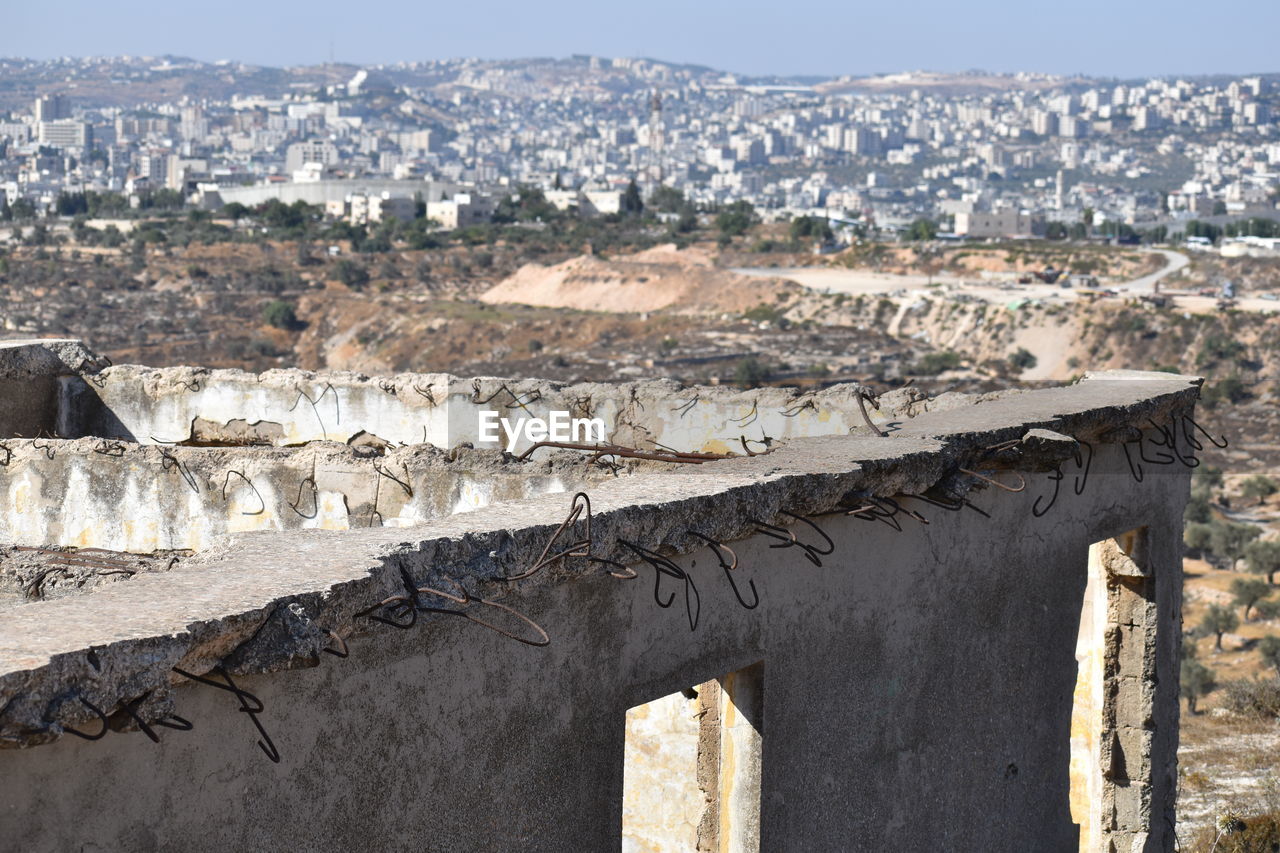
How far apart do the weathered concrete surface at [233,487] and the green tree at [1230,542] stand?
2718 cm

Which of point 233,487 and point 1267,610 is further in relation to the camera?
point 1267,610

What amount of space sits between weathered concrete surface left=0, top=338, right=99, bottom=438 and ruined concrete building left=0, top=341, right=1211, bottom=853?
21mm

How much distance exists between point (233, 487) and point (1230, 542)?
2809 centimetres

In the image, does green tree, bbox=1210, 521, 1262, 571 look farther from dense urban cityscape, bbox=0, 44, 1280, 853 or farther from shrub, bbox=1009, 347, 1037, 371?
shrub, bbox=1009, 347, 1037, 371

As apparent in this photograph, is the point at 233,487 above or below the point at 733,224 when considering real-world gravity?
above

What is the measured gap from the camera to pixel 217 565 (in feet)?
11.3

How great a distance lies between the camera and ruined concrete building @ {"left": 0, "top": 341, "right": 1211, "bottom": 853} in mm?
3105

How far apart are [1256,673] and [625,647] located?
20074mm

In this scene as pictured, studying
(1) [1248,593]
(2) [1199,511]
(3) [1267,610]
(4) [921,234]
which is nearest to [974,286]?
(4) [921,234]

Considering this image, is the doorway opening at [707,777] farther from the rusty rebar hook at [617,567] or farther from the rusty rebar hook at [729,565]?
the rusty rebar hook at [617,567]

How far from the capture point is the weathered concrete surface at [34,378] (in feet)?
29.7

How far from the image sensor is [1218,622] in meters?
25.2

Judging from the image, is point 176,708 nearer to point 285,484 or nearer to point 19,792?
point 19,792

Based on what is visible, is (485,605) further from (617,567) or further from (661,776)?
(661,776)
